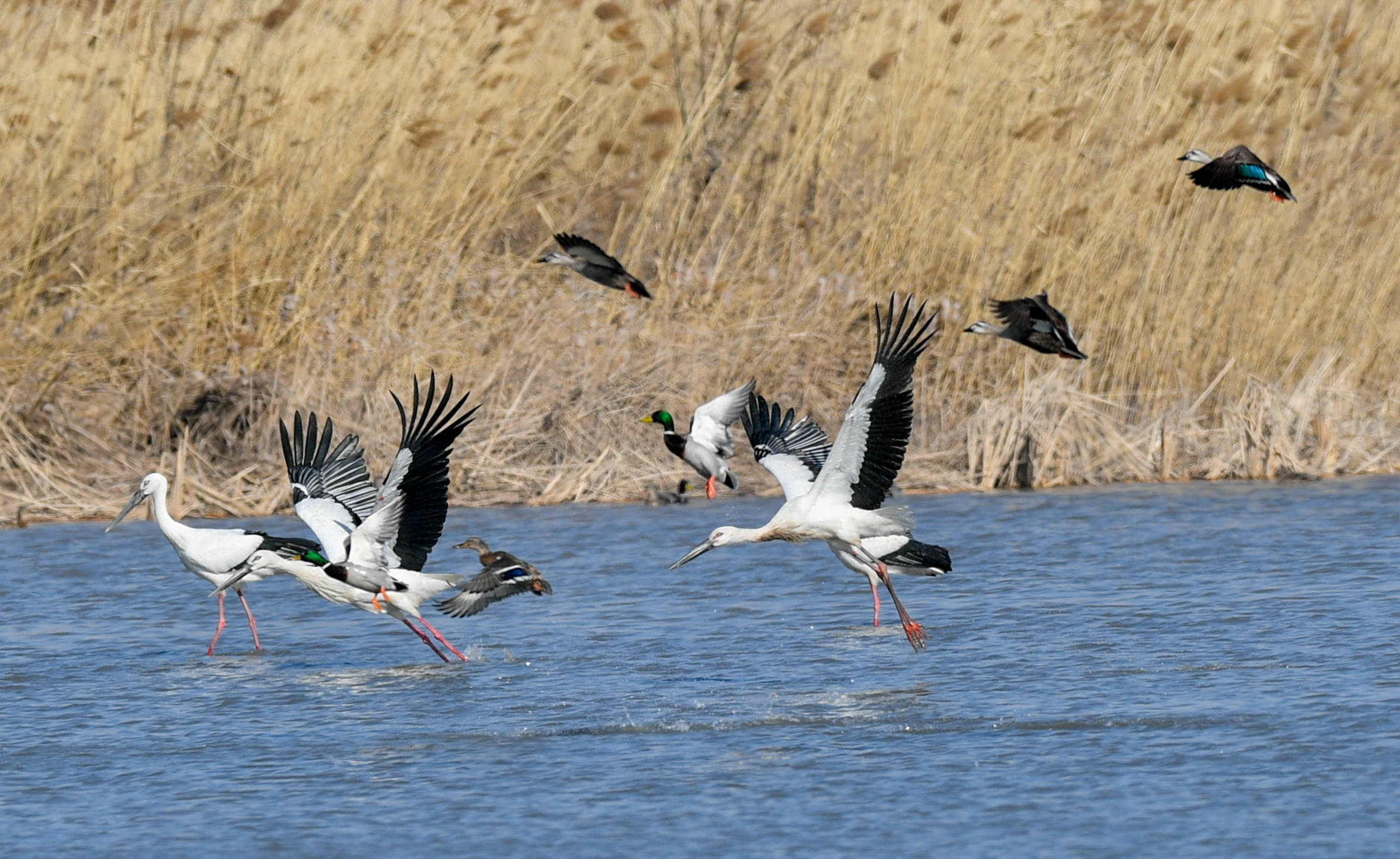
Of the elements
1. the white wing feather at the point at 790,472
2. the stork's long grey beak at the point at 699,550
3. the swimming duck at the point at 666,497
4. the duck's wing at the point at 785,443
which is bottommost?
the swimming duck at the point at 666,497

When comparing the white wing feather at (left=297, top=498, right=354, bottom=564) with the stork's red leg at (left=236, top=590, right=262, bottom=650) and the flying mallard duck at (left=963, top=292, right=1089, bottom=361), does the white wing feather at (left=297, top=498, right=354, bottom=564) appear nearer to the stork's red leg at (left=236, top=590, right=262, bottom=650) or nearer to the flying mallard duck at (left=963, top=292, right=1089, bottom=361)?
the stork's red leg at (left=236, top=590, right=262, bottom=650)

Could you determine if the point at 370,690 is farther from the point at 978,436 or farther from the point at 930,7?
the point at 930,7

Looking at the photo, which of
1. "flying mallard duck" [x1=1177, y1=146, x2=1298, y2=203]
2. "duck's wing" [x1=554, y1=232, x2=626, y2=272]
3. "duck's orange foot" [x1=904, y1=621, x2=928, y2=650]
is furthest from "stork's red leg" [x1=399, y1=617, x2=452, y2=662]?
"flying mallard duck" [x1=1177, y1=146, x2=1298, y2=203]

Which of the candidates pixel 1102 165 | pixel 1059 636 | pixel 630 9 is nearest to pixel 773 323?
pixel 1102 165

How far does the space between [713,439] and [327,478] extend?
209cm

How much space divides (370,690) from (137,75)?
575 cm

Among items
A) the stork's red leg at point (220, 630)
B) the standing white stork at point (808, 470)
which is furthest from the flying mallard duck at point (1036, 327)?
the stork's red leg at point (220, 630)

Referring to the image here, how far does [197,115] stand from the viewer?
38.6 ft

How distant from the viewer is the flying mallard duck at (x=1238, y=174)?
947 cm

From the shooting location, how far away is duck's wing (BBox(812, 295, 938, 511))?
7.77 m

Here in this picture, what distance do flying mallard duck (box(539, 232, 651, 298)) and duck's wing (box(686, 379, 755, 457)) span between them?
694mm

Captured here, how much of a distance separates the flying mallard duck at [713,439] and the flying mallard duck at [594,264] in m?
0.71

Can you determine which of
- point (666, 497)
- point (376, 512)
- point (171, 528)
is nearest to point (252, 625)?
point (171, 528)

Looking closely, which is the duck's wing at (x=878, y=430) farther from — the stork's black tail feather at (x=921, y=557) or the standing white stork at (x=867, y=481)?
the stork's black tail feather at (x=921, y=557)
